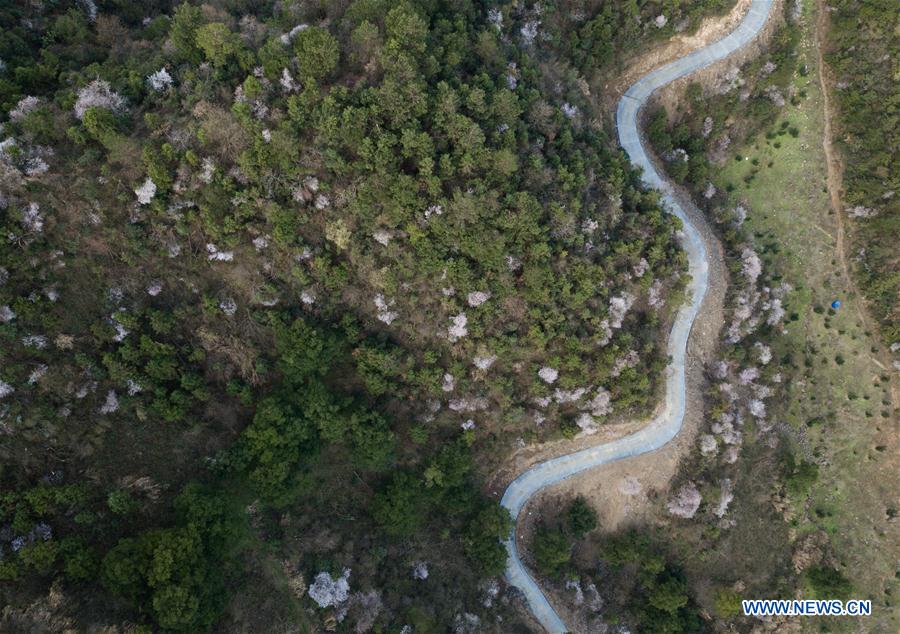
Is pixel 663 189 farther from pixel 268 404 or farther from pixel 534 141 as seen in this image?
pixel 268 404

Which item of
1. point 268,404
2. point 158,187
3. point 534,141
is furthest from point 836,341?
point 158,187

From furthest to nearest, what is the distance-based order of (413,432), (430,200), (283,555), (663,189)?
(663,189) < (413,432) < (283,555) < (430,200)

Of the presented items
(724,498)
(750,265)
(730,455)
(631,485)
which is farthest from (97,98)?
(724,498)

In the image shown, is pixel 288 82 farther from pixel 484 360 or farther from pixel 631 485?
pixel 631 485

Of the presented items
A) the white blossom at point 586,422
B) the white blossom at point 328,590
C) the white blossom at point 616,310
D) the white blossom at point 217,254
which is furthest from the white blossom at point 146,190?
the white blossom at point 586,422

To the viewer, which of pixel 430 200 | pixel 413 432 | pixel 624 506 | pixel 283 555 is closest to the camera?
pixel 430 200

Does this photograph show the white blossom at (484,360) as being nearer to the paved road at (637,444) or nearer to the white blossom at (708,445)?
the paved road at (637,444)
